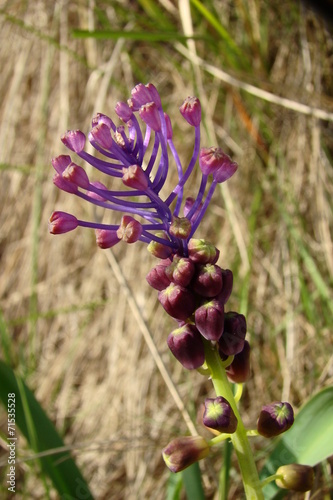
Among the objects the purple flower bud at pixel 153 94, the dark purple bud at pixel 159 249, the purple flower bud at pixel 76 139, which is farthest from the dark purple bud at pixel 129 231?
the purple flower bud at pixel 153 94

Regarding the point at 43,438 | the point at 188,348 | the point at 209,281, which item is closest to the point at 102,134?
the point at 209,281

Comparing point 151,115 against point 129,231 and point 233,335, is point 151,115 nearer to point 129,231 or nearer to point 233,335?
point 129,231

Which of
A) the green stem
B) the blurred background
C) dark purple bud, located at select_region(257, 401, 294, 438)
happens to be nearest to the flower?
the green stem

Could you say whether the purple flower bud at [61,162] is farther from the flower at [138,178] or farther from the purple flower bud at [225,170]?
the purple flower bud at [225,170]

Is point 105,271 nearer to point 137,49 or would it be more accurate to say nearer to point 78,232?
point 78,232

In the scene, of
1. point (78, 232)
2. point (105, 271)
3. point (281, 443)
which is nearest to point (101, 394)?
point (105, 271)
